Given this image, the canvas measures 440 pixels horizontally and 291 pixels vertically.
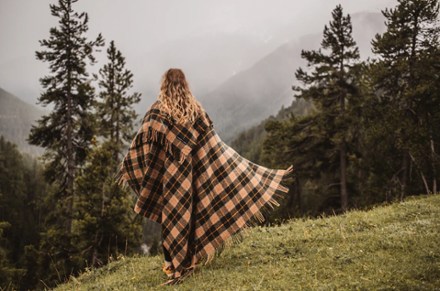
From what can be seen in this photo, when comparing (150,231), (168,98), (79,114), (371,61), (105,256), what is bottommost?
(150,231)

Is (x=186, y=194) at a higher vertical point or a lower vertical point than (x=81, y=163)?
lower

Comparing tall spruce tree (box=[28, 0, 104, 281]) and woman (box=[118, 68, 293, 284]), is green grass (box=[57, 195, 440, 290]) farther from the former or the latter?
tall spruce tree (box=[28, 0, 104, 281])

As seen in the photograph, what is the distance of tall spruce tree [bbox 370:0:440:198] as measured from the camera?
20.4 meters

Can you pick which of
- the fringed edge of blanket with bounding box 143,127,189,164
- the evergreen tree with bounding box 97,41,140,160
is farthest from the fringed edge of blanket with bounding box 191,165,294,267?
the evergreen tree with bounding box 97,41,140,160

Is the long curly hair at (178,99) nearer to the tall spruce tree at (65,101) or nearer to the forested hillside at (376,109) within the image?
the forested hillside at (376,109)

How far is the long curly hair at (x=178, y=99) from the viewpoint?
638 cm

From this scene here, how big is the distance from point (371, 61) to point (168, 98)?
19451mm

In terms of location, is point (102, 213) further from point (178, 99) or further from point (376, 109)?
point (376, 109)

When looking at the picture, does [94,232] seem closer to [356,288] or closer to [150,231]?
[356,288]

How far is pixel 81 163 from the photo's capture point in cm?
2294

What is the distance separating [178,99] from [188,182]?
4.93 ft

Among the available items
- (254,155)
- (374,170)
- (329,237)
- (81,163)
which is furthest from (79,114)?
(254,155)

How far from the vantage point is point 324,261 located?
560cm

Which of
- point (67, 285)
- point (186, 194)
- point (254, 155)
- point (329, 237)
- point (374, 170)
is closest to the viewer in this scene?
point (186, 194)
